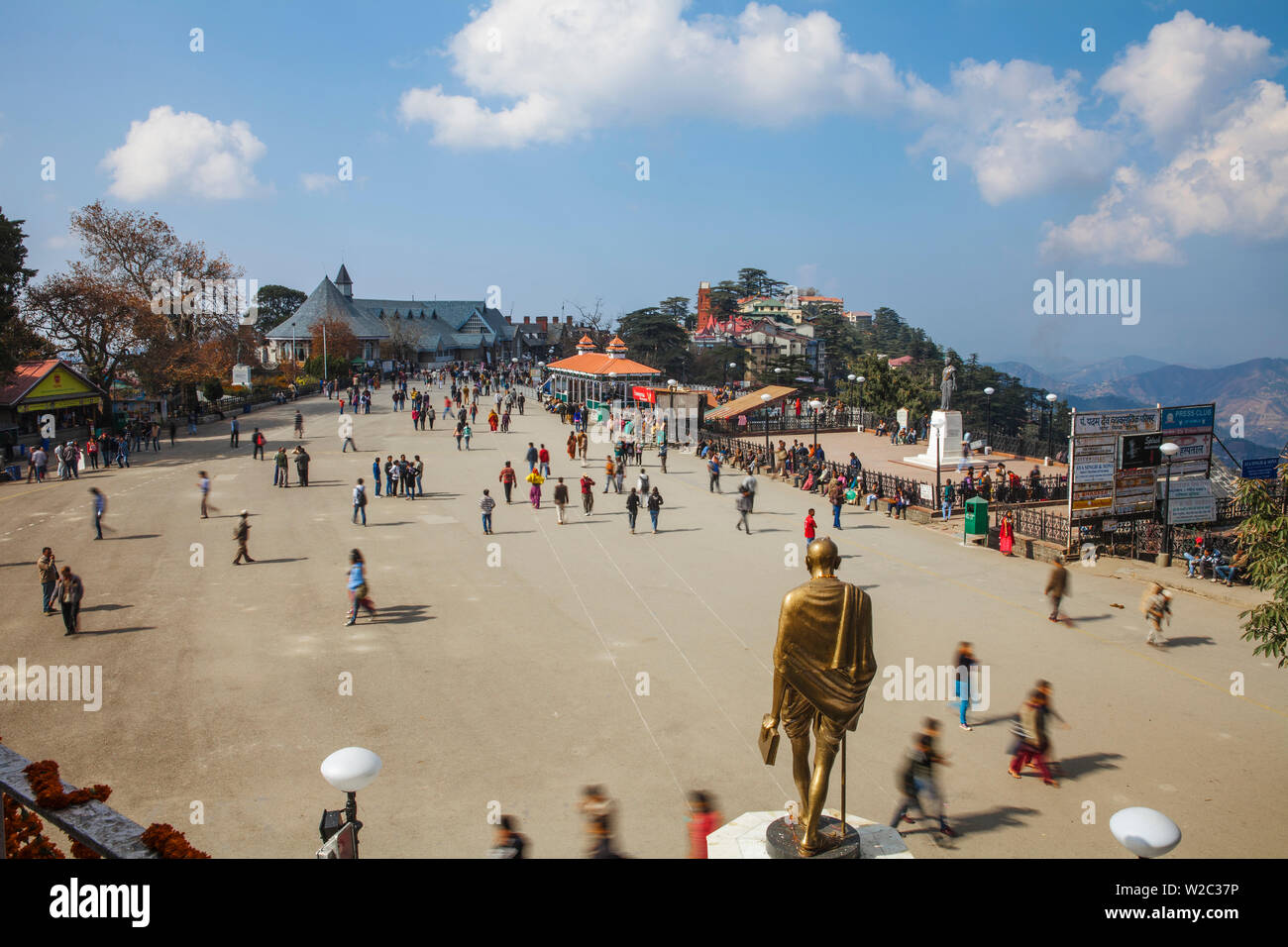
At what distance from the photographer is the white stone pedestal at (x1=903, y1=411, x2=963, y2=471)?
31.6 meters

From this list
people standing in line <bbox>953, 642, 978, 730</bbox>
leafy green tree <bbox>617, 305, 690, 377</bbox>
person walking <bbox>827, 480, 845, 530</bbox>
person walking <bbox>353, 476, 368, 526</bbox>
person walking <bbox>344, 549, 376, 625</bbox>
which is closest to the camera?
people standing in line <bbox>953, 642, 978, 730</bbox>

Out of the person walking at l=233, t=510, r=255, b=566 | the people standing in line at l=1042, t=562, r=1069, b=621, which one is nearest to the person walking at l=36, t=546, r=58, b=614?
the person walking at l=233, t=510, r=255, b=566

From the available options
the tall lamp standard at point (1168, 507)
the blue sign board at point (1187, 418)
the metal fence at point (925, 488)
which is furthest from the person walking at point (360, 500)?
the blue sign board at point (1187, 418)

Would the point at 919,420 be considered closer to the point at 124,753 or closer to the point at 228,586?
the point at 228,586

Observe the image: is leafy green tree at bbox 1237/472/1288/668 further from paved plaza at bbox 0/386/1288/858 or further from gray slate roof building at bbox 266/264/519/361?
gray slate roof building at bbox 266/264/519/361

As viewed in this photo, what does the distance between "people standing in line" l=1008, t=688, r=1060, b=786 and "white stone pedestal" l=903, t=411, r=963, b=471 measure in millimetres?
22720

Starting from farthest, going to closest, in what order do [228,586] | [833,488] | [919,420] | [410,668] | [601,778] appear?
[919,420] → [833,488] → [228,586] → [410,668] → [601,778]

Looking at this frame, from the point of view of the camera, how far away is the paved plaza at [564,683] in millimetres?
8875

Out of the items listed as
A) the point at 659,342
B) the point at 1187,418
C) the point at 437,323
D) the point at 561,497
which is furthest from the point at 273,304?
the point at 1187,418

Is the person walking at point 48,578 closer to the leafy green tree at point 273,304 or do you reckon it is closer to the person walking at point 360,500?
the person walking at point 360,500

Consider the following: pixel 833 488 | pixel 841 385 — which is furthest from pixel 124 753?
pixel 841 385

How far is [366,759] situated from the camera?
625 centimetres
